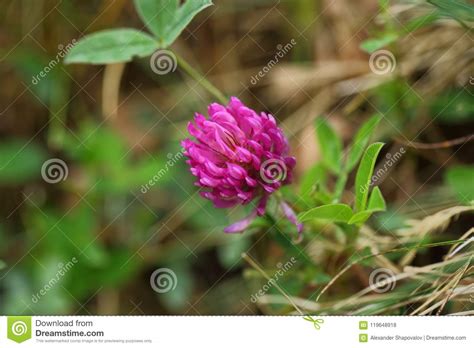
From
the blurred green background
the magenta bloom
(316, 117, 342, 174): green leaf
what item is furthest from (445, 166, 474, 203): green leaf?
the magenta bloom

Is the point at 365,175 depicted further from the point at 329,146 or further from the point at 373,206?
the point at 329,146

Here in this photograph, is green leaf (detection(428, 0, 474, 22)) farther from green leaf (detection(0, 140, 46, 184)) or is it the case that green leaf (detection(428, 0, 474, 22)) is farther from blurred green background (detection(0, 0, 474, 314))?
green leaf (detection(0, 140, 46, 184))

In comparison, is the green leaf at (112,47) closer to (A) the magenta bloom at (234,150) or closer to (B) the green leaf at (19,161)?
(A) the magenta bloom at (234,150)

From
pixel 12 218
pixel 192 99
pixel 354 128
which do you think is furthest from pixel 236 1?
pixel 12 218
